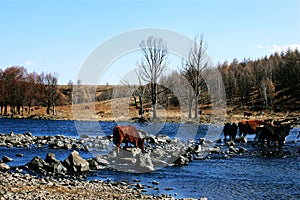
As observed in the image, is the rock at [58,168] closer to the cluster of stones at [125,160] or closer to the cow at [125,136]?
the cluster of stones at [125,160]

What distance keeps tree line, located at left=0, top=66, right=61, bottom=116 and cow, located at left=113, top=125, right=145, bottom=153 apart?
208 feet

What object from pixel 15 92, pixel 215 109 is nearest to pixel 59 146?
pixel 215 109

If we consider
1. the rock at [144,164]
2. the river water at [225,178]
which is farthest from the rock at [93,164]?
the rock at [144,164]

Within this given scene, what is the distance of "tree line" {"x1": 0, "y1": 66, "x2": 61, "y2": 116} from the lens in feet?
272

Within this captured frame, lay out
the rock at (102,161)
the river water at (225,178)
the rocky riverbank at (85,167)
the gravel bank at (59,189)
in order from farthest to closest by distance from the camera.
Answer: the rock at (102,161) < the river water at (225,178) < the rocky riverbank at (85,167) < the gravel bank at (59,189)

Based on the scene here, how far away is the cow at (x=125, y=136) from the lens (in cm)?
1941

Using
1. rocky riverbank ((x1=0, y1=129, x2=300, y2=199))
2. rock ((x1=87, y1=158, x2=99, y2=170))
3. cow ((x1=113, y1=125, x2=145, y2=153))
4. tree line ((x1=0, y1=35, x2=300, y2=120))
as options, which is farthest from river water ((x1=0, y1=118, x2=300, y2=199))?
tree line ((x1=0, y1=35, x2=300, y2=120))

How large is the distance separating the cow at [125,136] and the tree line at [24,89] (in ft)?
208

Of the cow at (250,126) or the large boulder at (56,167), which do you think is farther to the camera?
the cow at (250,126)

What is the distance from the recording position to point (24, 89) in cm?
8388

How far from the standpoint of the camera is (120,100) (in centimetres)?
5669

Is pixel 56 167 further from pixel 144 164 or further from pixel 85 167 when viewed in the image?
pixel 144 164

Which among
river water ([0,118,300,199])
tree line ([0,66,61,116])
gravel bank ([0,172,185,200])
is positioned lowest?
river water ([0,118,300,199])

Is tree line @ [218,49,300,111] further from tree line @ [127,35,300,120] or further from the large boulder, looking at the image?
the large boulder
